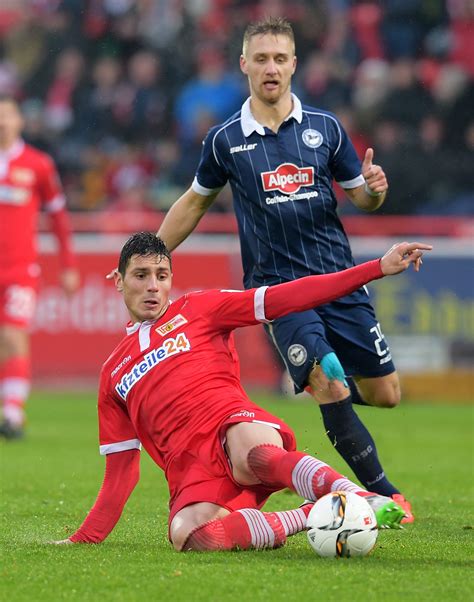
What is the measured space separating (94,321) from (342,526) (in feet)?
34.8

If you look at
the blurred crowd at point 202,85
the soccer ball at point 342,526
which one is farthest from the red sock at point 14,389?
the soccer ball at point 342,526

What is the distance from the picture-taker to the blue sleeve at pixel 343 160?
652 cm

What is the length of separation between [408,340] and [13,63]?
8.15 meters

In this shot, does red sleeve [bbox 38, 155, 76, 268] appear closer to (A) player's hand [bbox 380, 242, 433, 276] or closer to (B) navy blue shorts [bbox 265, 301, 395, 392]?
(B) navy blue shorts [bbox 265, 301, 395, 392]

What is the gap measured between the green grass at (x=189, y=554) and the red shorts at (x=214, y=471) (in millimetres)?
255

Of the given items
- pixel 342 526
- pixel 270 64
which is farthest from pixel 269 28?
pixel 342 526

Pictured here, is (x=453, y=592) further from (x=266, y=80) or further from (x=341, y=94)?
(x=341, y=94)

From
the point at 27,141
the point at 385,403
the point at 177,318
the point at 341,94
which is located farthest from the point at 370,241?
the point at 177,318

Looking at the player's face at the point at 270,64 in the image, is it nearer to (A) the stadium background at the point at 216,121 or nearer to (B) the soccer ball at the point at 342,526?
(B) the soccer ball at the point at 342,526

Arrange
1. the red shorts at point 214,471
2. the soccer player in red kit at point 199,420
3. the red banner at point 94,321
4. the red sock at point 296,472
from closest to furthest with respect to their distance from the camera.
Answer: the red sock at point 296,472, the soccer player in red kit at point 199,420, the red shorts at point 214,471, the red banner at point 94,321

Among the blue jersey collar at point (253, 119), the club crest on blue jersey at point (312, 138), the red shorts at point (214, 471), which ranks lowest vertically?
the red shorts at point (214, 471)

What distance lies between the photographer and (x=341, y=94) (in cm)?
1712

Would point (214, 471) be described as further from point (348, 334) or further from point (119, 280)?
point (348, 334)

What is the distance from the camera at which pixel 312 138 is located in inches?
254
